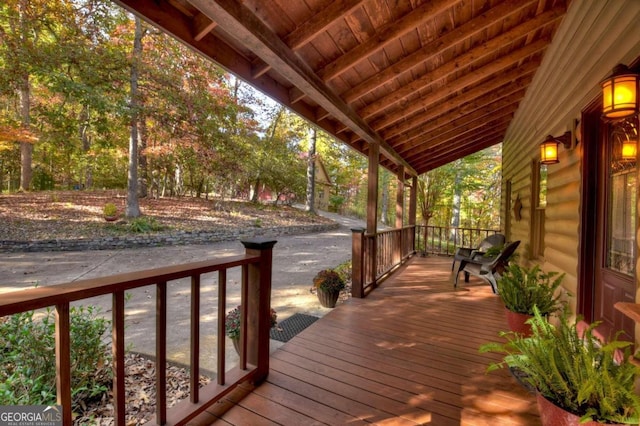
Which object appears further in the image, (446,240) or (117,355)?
(446,240)

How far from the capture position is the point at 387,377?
230cm

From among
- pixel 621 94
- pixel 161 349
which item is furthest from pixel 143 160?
pixel 621 94

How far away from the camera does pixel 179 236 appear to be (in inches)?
361

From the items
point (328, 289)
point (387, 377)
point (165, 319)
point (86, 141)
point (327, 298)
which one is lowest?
point (387, 377)

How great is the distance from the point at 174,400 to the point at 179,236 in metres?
7.70

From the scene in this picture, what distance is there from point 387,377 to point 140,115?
1003cm

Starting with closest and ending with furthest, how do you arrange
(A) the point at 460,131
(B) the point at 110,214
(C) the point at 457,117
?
(C) the point at 457,117
(A) the point at 460,131
(B) the point at 110,214

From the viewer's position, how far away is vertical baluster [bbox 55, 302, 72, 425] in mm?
1169

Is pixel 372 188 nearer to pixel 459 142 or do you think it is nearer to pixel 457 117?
pixel 457 117

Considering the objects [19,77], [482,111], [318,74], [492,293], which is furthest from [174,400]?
[19,77]

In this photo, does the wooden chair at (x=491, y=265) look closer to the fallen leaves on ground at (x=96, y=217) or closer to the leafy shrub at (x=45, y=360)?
the leafy shrub at (x=45, y=360)

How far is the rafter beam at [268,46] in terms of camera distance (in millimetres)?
1711

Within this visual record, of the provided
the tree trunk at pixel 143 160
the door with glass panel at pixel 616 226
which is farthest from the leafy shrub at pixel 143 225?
the door with glass panel at pixel 616 226

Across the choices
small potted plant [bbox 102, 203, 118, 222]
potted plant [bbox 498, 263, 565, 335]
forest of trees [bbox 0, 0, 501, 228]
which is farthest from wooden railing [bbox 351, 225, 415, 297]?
small potted plant [bbox 102, 203, 118, 222]
